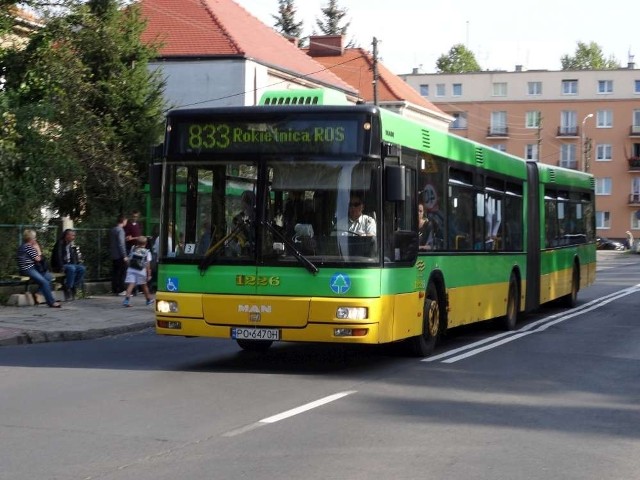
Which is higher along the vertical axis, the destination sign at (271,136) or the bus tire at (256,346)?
the destination sign at (271,136)

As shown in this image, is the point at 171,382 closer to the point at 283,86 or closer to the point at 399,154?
the point at 399,154

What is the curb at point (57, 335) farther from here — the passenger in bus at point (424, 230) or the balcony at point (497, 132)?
the balcony at point (497, 132)

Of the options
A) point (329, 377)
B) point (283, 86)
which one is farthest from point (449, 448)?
point (283, 86)

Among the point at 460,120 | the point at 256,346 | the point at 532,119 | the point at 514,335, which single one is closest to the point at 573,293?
the point at 514,335

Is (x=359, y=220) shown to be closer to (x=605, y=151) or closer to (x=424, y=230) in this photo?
(x=424, y=230)

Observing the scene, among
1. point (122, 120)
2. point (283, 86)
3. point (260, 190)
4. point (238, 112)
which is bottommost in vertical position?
point (260, 190)

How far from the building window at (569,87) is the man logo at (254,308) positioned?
98122 millimetres

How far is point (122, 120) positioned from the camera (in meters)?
30.6

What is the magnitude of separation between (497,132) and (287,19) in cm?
2900

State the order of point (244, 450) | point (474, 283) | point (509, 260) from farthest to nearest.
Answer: point (509, 260), point (474, 283), point (244, 450)

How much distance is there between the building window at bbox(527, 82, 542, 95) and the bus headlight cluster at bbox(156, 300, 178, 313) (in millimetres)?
97947

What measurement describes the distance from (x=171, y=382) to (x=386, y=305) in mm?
2465

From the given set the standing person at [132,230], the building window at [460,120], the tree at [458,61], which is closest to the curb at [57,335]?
the standing person at [132,230]

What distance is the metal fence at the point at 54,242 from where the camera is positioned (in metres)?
21.7
